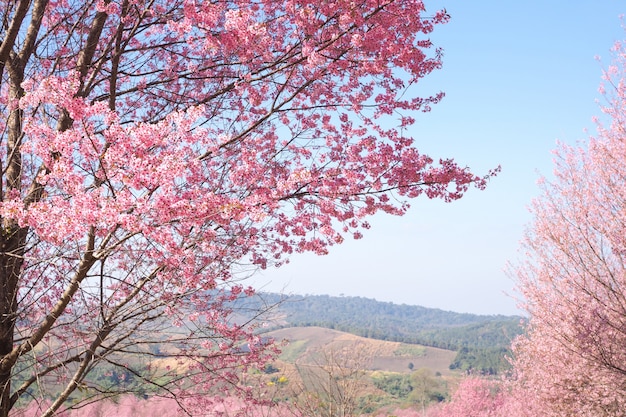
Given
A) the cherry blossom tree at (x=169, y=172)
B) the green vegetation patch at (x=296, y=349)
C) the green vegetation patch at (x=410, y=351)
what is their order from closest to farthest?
1. the cherry blossom tree at (x=169, y=172)
2. the green vegetation patch at (x=296, y=349)
3. the green vegetation patch at (x=410, y=351)

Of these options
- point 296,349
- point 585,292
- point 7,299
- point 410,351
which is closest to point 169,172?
point 7,299

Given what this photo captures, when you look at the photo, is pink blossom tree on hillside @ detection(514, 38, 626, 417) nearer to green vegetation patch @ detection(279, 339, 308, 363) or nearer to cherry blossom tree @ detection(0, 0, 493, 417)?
cherry blossom tree @ detection(0, 0, 493, 417)

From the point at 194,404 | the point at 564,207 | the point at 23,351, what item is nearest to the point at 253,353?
the point at 194,404

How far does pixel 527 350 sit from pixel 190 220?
35.8ft

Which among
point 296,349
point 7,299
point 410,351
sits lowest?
point 410,351

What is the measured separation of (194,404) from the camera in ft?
22.7

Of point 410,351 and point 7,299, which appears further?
point 410,351

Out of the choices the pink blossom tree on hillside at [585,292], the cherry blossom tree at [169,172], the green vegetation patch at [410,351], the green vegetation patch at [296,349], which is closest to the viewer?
the cherry blossom tree at [169,172]

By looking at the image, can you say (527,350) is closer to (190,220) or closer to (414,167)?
(414,167)

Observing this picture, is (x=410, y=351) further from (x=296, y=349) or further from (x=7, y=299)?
(x=7, y=299)

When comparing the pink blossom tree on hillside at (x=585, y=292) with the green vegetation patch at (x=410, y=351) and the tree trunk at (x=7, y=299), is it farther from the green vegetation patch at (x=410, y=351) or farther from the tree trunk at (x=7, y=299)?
the green vegetation patch at (x=410, y=351)

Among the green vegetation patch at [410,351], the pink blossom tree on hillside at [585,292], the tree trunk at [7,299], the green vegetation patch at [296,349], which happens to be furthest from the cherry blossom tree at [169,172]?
the green vegetation patch at [410,351]

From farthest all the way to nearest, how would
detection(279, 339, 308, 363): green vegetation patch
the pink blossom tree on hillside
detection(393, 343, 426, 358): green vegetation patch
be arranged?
detection(393, 343, 426, 358): green vegetation patch, detection(279, 339, 308, 363): green vegetation patch, the pink blossom tree on hillside

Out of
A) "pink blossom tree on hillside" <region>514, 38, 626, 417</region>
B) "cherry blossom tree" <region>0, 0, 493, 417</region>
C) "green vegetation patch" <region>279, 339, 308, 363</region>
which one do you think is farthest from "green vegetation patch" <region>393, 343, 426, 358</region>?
"cherry blossom tree" <region>0, 0, 493, 417</region>
